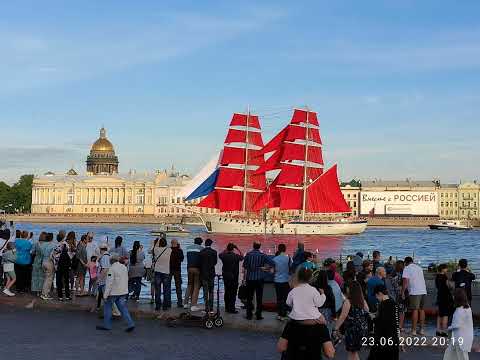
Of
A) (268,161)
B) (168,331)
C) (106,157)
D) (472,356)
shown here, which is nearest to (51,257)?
(168,331)

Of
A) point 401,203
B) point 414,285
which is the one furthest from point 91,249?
point 401,203

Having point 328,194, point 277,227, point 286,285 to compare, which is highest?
point 328,194

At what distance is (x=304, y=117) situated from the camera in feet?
289

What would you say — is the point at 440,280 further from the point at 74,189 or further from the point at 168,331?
the point at 74,189

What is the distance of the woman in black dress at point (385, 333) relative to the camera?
8945 mm

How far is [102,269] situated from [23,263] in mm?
2537

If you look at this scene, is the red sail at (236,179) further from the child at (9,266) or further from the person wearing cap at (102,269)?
the person wearing cap at (102,269)

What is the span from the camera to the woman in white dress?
8656 millimetres

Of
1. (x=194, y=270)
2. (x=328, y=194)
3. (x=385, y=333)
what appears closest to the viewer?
(x=385, y=333)

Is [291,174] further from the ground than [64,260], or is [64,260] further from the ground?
[291,174]

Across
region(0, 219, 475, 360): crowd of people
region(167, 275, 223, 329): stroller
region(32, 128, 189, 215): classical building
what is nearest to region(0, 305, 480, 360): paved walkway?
region(167, 275, 223, 329): stroller

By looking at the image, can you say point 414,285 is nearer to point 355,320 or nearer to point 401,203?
point 355,320

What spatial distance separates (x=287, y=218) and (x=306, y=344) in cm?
9144

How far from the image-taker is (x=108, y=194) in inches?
6299
